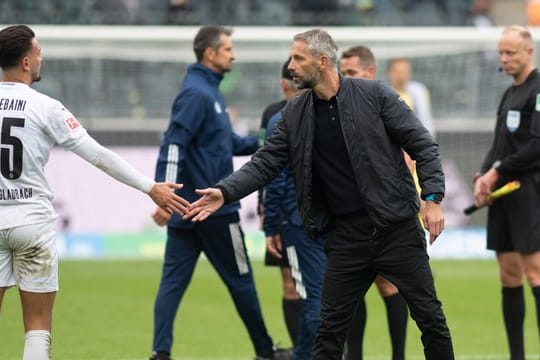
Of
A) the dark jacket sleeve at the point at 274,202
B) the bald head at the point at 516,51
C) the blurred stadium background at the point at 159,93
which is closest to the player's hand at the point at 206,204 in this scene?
the dark jacket sleeve at the point at 274,202

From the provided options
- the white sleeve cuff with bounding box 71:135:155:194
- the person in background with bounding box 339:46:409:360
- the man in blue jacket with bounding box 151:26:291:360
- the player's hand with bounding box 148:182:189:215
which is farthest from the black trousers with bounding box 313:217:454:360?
the man in blue jacket with bounding box 151:26:291:360

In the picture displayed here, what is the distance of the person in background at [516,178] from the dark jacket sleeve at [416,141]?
2.27 meters

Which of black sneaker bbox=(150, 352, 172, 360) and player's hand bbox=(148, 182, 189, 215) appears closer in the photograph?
player's hand bbox=(148, 182, 189, 215)

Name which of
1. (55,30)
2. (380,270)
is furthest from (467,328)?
(55,30)

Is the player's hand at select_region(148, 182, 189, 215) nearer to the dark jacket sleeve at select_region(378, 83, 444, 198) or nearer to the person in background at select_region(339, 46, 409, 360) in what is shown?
the dark jacket sleeve at select_region(378, 83, 444, 198)

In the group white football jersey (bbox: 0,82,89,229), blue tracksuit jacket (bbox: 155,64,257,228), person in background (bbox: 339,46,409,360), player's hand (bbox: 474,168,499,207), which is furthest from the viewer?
player's hand (bbox: 474,168,499,207)

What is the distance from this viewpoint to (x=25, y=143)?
617 cm

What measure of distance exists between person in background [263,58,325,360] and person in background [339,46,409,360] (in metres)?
0.36

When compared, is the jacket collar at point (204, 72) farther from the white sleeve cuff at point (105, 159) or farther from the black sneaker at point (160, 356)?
the white sleeve cuff at point (105, 159)

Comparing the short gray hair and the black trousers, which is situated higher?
the short gray hair

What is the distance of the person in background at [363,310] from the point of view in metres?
8.16

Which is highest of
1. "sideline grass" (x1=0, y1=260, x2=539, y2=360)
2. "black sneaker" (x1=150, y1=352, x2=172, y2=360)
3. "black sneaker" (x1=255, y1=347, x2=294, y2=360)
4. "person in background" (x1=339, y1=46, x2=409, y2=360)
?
"person in background" (x1=339, y1=46, x2=409, y2=360)

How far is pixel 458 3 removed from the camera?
24172mm

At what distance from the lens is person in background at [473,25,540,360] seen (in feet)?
28.1
